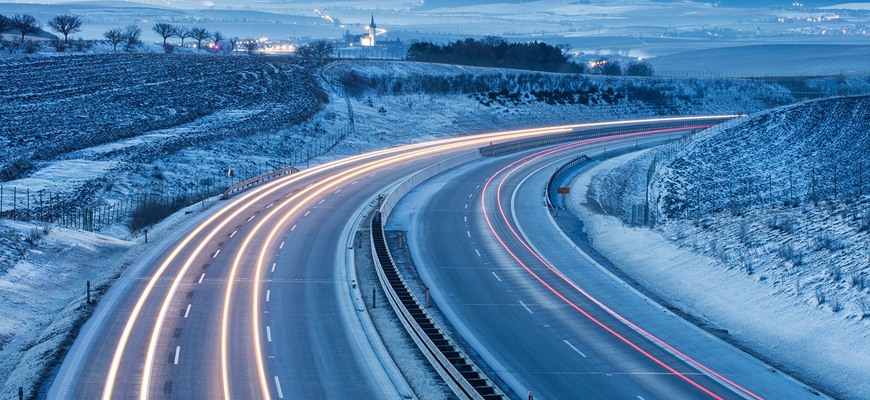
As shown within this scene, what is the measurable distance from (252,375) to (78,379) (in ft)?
15.5

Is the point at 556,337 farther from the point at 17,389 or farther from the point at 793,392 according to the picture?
the point at 17,389

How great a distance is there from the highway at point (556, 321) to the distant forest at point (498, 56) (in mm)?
93649

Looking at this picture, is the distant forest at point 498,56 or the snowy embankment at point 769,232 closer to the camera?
the snowy embankment at point 769,232

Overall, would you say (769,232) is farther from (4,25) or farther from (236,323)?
(4,25)

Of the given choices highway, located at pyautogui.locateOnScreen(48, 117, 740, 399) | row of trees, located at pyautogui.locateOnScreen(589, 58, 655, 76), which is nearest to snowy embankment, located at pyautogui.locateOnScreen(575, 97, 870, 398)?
highway, located at pyautogui.locateOnScreen(48, 117, 740, 399)

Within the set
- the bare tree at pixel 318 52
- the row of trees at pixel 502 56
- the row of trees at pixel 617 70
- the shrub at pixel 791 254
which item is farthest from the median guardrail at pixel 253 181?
the row of trees at pixel 617 70

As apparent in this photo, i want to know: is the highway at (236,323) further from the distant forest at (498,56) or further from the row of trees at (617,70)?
the row of trees at (617,70)

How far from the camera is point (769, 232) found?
4478 cm

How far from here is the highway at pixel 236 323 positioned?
27281 mm

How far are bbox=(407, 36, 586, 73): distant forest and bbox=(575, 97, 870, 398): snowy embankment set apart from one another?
72.4 metres

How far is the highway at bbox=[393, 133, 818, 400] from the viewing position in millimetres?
28266

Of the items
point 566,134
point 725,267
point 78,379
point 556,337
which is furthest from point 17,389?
point 566,134

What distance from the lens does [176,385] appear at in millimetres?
26875

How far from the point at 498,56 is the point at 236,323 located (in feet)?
418
